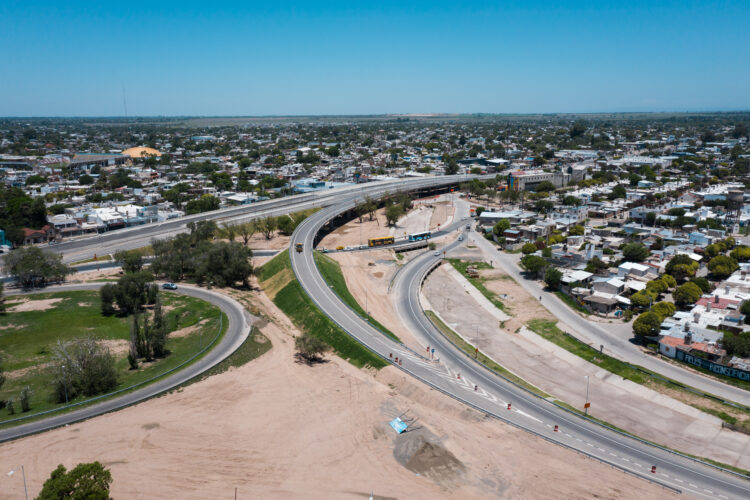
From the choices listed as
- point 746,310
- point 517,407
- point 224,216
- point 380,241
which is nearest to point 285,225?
point 224,216

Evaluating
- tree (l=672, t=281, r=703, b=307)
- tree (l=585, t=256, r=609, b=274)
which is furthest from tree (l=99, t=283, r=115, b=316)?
tree (l=672, t=281, r=703, b=307)

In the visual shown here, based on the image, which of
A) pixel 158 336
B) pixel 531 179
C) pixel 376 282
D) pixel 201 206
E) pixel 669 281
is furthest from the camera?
pixel 531 179

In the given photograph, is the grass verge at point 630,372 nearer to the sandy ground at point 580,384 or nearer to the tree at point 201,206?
the sandy ground at point 580,384

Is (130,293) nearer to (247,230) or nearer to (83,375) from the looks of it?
(83,375)

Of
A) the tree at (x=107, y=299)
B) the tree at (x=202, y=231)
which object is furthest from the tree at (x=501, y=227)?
the tree at (x=107, y=299)

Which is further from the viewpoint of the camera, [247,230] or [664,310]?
[247,230]

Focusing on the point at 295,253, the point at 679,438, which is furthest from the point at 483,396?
the point at 295,253

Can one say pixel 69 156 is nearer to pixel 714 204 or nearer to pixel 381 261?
pixel 381 261

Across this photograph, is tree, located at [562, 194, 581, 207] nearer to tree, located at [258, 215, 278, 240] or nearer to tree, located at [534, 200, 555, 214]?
tree, located at [534, 200, 555, 214]
